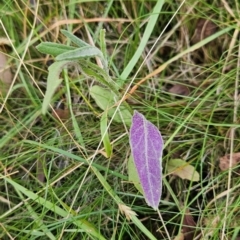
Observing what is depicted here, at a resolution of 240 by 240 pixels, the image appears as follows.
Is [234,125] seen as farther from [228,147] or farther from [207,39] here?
[207,39]

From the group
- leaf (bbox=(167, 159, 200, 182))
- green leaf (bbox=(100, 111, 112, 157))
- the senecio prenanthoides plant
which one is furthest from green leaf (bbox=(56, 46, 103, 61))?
leaf (bbox=(167, 159, 200, 182))

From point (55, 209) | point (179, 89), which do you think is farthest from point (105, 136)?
point (179, 89)

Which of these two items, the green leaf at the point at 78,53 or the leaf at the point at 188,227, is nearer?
the green leaf at the point at 78,53

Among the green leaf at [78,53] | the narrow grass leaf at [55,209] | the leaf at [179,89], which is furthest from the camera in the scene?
the leaf at [179,89]

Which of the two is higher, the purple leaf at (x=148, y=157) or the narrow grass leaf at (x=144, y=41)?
the narrow grass leaf at (x=144, y=41)

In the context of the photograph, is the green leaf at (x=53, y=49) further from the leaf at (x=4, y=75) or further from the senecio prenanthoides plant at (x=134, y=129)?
the leaf at (x=4, y=75)

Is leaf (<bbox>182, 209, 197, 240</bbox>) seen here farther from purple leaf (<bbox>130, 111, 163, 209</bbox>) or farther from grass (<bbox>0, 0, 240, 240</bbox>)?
purple leaf (<bbox>130, 111, 163, 209</bbox>)

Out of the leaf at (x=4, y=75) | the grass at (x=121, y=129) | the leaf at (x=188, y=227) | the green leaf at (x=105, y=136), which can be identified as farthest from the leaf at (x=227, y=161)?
the leaf at (x=4, y=75)

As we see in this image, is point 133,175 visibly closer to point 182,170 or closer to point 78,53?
point 182,170
